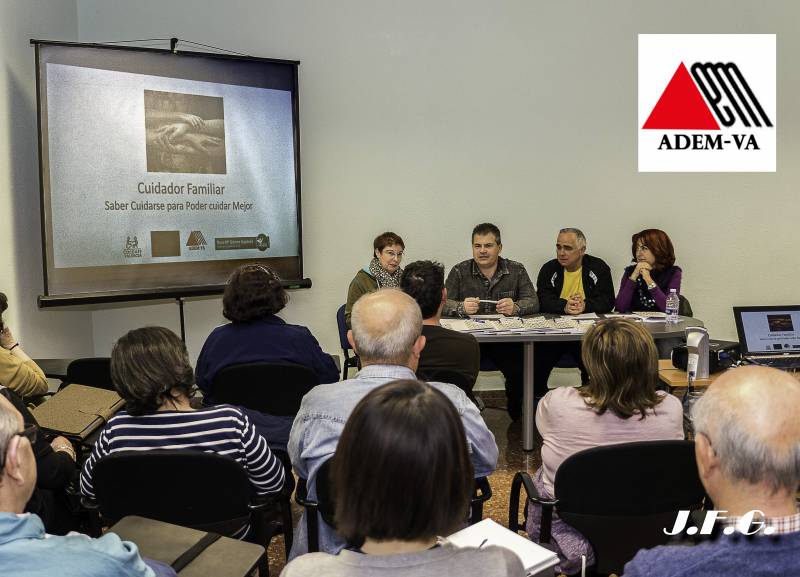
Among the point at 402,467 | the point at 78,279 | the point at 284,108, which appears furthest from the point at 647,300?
the point at 402,467

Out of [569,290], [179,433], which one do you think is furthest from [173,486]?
[569,290]

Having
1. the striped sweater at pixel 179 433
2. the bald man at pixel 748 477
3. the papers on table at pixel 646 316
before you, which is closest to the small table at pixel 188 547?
the striped sweater at pixel 179 433

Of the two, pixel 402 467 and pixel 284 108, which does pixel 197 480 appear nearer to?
pixel 402 467

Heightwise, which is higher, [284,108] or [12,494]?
[284,108]

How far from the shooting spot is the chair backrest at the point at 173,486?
6.67 ft

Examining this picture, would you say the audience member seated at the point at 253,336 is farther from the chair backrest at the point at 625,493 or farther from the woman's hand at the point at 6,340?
the chair backrest at the point at 625,493

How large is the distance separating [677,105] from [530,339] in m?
2.76

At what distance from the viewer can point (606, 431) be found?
91.4 inches

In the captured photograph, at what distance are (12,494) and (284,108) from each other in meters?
4.37

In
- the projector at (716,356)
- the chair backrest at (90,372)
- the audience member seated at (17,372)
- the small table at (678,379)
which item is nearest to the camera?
the audience member seated at (17,372)

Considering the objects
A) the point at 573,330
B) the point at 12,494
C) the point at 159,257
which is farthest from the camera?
the point at 159,257

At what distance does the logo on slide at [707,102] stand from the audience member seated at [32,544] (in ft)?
17.5

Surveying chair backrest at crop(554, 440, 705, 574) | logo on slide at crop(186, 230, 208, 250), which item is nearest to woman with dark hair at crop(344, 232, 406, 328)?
logo on slide at crop(186, 230, 208, 250)

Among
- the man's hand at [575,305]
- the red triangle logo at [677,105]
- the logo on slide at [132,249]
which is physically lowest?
the man's hand at [575,305]
